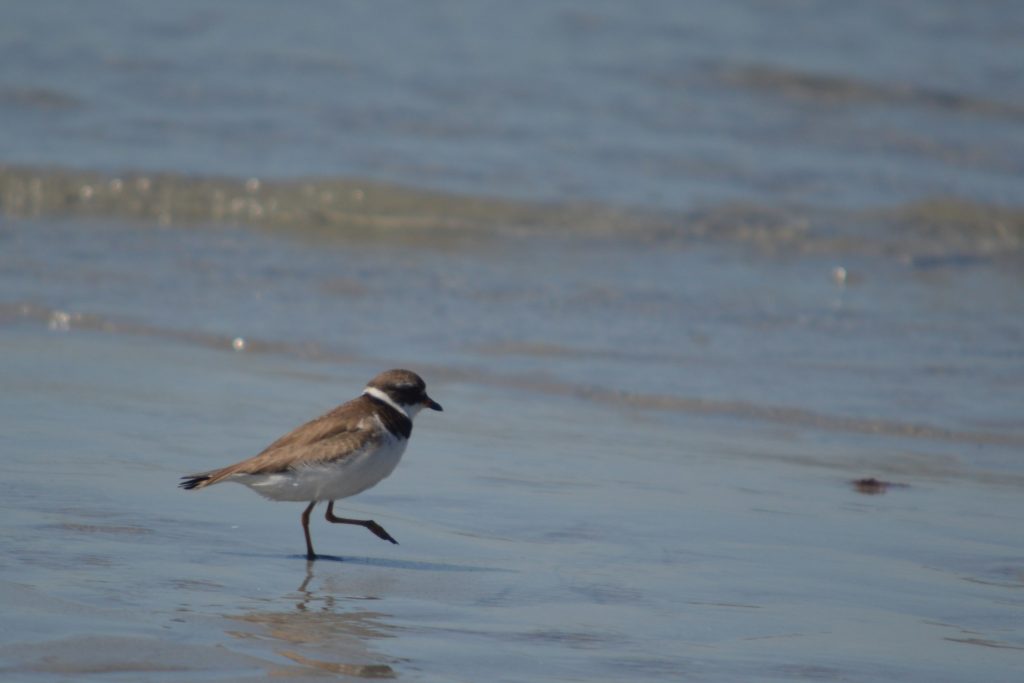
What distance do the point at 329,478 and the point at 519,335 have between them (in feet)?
13.6

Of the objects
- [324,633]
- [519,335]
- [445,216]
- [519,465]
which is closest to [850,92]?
[445,216]

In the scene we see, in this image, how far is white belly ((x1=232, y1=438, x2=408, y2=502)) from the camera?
539cm

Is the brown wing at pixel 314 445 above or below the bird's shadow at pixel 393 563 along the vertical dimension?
above

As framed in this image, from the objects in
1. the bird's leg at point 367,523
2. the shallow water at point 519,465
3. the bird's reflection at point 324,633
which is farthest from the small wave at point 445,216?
the bird's reflection at point 324,633

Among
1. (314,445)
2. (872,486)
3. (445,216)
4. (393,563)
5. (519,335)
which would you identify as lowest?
(393,563)

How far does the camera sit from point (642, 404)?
813 centimetres

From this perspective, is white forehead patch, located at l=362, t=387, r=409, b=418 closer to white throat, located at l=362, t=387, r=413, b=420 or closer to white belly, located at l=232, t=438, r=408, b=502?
white throat, located at l=362, t=387, r=413, b=420

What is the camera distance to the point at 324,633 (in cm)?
446

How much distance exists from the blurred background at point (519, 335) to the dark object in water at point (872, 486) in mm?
22

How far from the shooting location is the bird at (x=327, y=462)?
17.7ft

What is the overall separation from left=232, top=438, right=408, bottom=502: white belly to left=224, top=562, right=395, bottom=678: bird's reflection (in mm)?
582

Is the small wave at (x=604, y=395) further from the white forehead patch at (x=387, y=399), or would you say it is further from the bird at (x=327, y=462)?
the bird at (x=327, y=462)

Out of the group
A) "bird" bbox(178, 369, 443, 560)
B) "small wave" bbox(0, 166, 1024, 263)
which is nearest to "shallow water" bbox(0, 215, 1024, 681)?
"bird" bbox(178, 369, 443, 560)

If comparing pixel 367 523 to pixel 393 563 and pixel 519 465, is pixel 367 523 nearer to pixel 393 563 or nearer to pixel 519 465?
pixel 393 563
